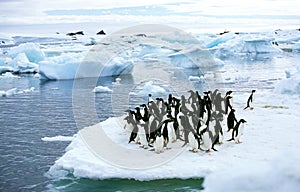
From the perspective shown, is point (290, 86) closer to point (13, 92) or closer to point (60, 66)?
point (13, 92)

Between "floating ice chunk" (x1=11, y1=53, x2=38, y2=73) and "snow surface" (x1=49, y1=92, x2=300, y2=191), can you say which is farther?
"floating ice chunk" (x1=11, y1=53, x2=38, y2=73)

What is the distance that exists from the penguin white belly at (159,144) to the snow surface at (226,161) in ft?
0.41

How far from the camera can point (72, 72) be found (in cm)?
2470

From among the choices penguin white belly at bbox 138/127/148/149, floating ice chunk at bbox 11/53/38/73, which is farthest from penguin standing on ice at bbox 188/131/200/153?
floating ice chunk at bbox 11/53/38/73

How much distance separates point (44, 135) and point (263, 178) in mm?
6258

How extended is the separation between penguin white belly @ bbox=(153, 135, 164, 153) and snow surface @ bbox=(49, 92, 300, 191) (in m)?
0.13

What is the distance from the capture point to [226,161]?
7.59 meters

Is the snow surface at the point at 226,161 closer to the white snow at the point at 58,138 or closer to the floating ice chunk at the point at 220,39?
the white snow at the point at 58,138

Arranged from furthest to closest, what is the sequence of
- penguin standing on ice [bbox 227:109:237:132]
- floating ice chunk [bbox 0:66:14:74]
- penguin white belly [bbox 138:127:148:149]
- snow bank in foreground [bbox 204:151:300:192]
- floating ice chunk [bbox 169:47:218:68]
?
1. floating ice chunk [bbox 169:47:218:68]
2. floating ice chunk [bbox 0:66:14:74]
3. penguin standing on ice [bbox 227:109:237:132]
4. penguin white belly [bbox 138:127:148:149]
5. snow bank in foreground [bbox 204:151:300:192]

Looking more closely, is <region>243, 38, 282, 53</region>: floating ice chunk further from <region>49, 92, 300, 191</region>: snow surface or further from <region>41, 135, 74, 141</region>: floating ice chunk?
<region>41, 135, 74, 141</region>: floating ice chunk

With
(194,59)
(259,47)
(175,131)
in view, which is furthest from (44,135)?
(259,47)

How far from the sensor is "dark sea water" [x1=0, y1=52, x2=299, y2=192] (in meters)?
7.22

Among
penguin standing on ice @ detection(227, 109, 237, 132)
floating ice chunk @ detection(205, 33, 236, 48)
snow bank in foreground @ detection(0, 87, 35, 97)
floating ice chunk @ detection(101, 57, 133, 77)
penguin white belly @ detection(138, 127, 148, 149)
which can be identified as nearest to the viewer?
penguin white belly @ detection(138, 127, 148, 149)

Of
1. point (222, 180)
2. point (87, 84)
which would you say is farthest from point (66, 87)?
point (222, 180)
